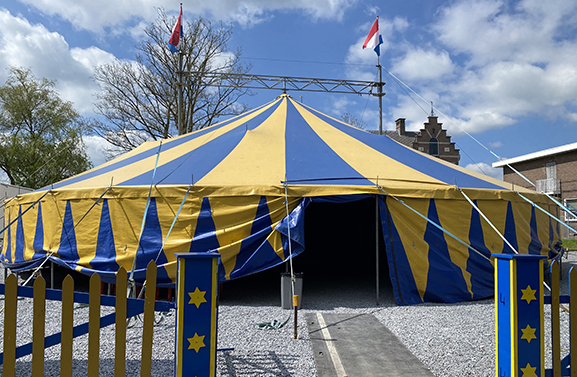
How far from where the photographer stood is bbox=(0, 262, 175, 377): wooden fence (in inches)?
73.9

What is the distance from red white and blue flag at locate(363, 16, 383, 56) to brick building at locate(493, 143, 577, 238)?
1059 centimetres

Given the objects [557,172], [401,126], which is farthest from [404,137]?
[557,172]

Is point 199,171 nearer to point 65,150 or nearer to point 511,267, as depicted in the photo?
point 511,267

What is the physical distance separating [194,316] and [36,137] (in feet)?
71.0

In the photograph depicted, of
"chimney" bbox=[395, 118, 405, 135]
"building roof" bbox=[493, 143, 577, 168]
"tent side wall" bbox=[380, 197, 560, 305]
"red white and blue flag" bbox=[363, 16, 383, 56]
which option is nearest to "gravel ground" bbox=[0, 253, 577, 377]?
"tent side wall" bbox=[380, 197, 560, 305]

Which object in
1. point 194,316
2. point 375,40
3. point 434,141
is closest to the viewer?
point 194,316

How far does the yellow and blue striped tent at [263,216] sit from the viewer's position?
4.91m

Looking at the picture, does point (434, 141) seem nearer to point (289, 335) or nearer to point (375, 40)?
point (375, 40)

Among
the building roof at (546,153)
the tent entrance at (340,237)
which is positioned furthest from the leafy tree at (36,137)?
the building roof at (546,153)

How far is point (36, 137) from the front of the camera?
64.3 feet

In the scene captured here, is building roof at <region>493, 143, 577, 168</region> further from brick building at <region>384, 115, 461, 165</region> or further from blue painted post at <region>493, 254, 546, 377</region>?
blue painted post at <region>493, 254, 546, 377</region>

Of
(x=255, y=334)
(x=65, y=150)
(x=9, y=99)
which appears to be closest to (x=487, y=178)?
(x=255, y=334)

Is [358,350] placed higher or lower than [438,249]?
lower

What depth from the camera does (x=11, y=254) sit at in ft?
20.7
